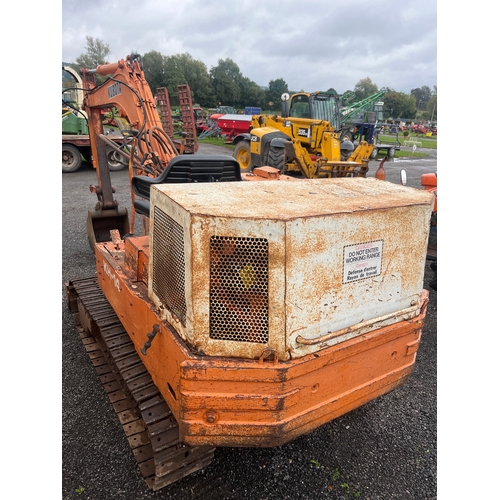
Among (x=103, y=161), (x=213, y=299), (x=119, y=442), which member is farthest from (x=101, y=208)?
(x=213, y=299)

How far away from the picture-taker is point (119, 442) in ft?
8.75

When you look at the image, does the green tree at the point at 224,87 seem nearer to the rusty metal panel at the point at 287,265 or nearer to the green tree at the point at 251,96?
the green tree at the point at 251,96

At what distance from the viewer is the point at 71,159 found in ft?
39.7

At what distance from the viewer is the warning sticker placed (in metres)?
1.90

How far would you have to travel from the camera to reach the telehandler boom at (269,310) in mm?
1754

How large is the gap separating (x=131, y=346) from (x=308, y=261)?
1.73m

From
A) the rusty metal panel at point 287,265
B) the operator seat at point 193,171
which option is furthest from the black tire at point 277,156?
the rusty metal panel at point 287,265

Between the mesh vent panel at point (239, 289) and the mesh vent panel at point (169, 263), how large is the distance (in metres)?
0.20

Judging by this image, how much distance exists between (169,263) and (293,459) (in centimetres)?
155

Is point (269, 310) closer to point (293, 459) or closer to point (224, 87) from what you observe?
point (293, 459)

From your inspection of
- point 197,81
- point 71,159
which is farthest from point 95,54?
point 71,159

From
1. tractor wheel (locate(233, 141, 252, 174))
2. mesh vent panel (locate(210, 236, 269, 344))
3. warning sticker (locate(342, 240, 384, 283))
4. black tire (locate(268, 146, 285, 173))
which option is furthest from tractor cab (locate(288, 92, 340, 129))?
mesh vent panel (locate(210, 236, 269, 344))

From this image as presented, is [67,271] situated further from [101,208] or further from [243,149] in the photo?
[243,149]

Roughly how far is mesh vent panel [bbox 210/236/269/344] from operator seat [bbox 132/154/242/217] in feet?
4.29
